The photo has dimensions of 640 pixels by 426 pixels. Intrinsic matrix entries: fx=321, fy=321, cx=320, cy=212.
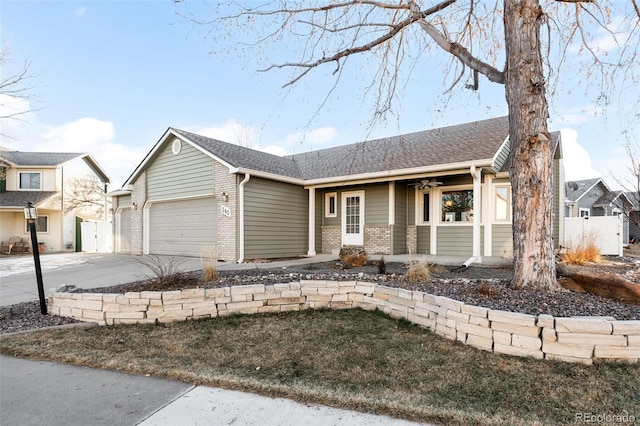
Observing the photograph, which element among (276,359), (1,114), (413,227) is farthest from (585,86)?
(1,114)

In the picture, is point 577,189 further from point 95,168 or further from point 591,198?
point 95,168

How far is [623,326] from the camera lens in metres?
2.98

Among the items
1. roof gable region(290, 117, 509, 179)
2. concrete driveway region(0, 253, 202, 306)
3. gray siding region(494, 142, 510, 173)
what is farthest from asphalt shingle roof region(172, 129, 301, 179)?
gray siding region(494, 142, 510, 173)

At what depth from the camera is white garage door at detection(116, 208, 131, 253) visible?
15.0 m

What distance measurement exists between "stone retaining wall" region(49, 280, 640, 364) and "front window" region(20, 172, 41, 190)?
19940mm

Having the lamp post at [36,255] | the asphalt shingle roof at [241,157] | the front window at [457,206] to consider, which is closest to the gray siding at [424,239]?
the front window at [457,206]

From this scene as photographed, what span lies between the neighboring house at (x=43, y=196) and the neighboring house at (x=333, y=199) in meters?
9.85

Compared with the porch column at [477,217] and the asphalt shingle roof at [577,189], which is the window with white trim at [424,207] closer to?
the porch column at [477,217]

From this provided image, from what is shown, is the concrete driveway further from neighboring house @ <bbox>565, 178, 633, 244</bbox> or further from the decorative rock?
neighboring house @ <bbox>565, 178, 633, 244</bbox>

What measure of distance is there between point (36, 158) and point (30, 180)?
68.9 inches

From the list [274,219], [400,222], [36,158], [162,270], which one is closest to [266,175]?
[274,219]

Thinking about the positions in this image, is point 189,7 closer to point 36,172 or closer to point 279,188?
point 279,188

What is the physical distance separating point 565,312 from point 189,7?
748 centimetres

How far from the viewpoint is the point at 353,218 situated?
1217cm
